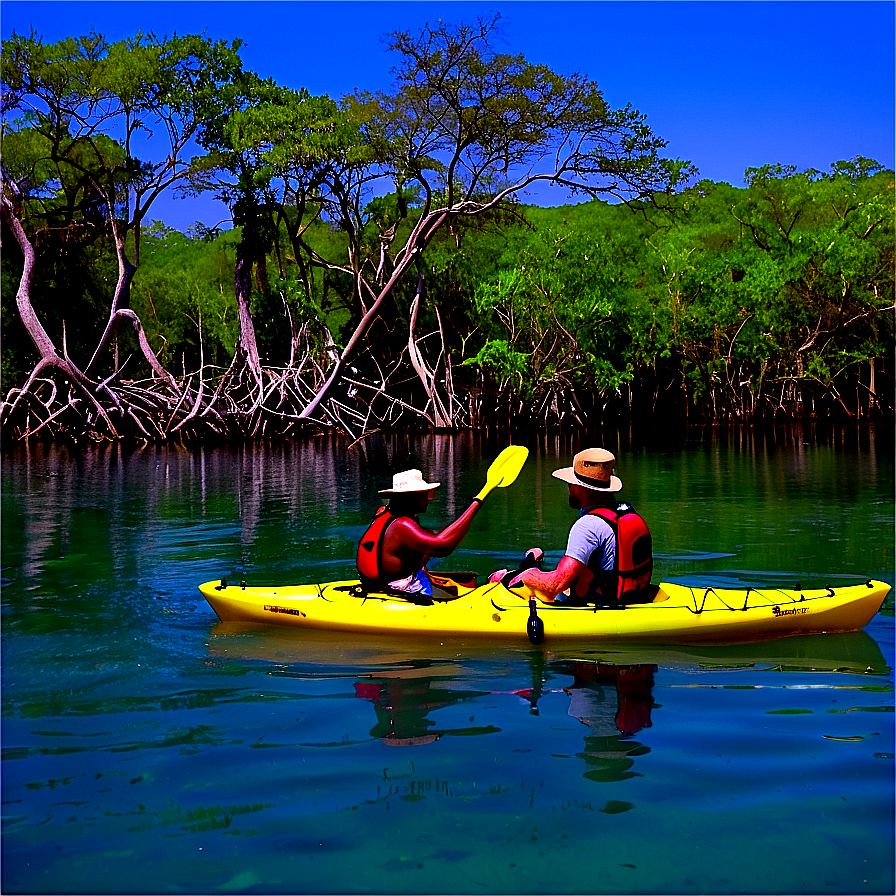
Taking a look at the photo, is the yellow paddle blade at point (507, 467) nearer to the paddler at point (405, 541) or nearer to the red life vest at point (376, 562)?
the paddler at point (405, 541)

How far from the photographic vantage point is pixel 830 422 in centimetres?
3070

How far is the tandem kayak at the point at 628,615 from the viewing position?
20.7ft

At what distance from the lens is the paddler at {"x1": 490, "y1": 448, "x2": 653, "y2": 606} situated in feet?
19.9

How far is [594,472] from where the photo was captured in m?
6.02

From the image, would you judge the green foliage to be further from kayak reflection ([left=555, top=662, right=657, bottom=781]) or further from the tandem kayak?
kayak reflection ([left=555, top=662, right=657, bottom=781])

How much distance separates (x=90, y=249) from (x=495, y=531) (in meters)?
23.3

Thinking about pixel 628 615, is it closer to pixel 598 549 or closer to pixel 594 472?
pixel 598 549

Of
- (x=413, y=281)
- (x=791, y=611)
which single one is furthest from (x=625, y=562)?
(x=413, y=281)

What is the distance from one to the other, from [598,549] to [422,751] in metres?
2.13

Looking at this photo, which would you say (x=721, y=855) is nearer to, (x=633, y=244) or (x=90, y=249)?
(x=90, y=249)

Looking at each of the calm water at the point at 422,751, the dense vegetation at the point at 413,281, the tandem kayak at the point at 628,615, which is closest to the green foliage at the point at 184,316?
the dense vegetation at the point at 413,281

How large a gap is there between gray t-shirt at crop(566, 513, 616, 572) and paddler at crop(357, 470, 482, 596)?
0.67m

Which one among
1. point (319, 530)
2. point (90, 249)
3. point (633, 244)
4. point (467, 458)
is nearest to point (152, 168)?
point (90, 249)

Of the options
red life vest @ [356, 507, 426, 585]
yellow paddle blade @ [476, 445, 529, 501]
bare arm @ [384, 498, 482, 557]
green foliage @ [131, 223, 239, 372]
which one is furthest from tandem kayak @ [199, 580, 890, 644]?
green foliage @ [131, 223, 239, 372]
